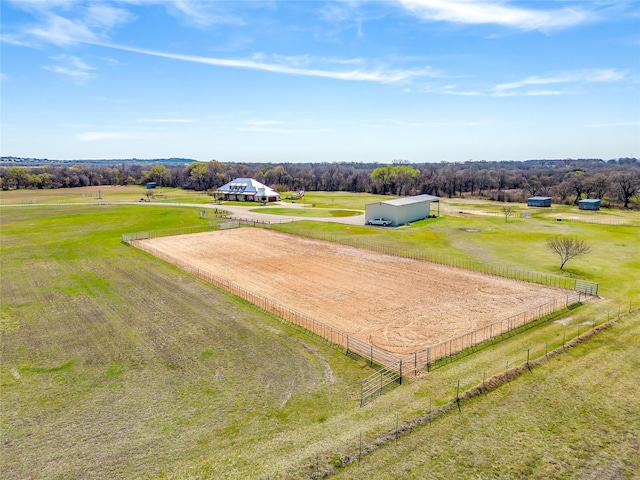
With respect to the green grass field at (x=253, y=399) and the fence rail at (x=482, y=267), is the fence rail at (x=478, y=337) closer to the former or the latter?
the green grass field at (x=253, y=399)

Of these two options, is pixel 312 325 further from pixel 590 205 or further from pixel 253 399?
pixel 590 205

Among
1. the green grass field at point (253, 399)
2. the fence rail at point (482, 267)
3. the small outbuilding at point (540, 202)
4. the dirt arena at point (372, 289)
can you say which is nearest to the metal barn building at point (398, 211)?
the fence rail at point (482, 267)

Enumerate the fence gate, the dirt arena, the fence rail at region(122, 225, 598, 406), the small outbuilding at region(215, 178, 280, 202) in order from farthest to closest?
the small outbuilding at region(215, 178, 280, 202) < the fence gate < the dirt arena < the fence rail at region(122, 225, 598, 406)

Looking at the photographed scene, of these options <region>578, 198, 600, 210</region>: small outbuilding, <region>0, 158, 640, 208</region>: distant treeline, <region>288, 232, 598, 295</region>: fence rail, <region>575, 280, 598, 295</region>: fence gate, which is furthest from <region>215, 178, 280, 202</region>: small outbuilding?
<region>575, 280, 598, 295</region>: fence gate

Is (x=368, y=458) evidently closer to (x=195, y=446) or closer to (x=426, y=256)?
(x=195, y=446)

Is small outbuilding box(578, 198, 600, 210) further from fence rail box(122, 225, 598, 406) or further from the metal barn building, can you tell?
fence rail box(122, 225, 598, 406)

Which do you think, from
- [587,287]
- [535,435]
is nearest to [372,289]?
[587,287]
